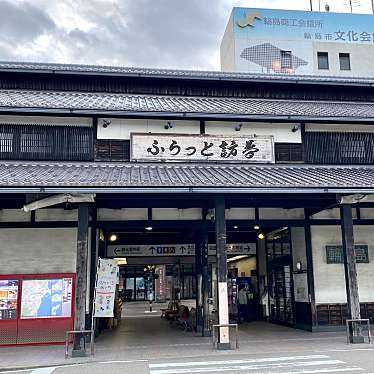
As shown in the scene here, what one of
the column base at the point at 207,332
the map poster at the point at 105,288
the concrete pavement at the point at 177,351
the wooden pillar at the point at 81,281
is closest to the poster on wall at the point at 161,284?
the concrete pavement at the point at 177,351

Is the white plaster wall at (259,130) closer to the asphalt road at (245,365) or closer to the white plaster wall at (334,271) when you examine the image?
the white plaster wall at (334,271)

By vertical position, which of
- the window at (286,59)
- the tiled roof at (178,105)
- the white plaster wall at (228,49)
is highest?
the white plaster wall at (228,49)

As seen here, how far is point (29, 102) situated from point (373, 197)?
1042 centimetres

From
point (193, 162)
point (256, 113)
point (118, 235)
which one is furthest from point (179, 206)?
point (118, 235)

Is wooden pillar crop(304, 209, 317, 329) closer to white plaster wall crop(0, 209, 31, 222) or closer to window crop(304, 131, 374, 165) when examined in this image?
window crop(304, 131, 374, 165)

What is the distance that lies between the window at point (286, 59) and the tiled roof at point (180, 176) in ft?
105

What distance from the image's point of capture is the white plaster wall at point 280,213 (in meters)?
13.9

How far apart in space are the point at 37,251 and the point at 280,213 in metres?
7.36

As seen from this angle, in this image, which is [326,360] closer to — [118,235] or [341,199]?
[341,199]

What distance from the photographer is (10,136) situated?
13.2 metres

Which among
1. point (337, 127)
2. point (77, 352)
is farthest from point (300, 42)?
point (77, 352)

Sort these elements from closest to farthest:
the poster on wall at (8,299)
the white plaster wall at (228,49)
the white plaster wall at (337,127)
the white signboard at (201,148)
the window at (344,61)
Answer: the poster on wall at (8,299) → the white signboard at (201,148) → the white plaster wall at (337,127) → the white plaster wall at (228,49) → the window at (344,61)

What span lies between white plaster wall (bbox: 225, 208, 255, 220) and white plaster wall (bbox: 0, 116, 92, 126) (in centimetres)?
502

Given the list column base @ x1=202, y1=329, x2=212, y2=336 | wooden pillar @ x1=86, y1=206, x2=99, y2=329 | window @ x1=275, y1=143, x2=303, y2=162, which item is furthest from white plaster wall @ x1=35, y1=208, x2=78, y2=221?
window @ x1=275, y1=143, x2=303, y2=162
